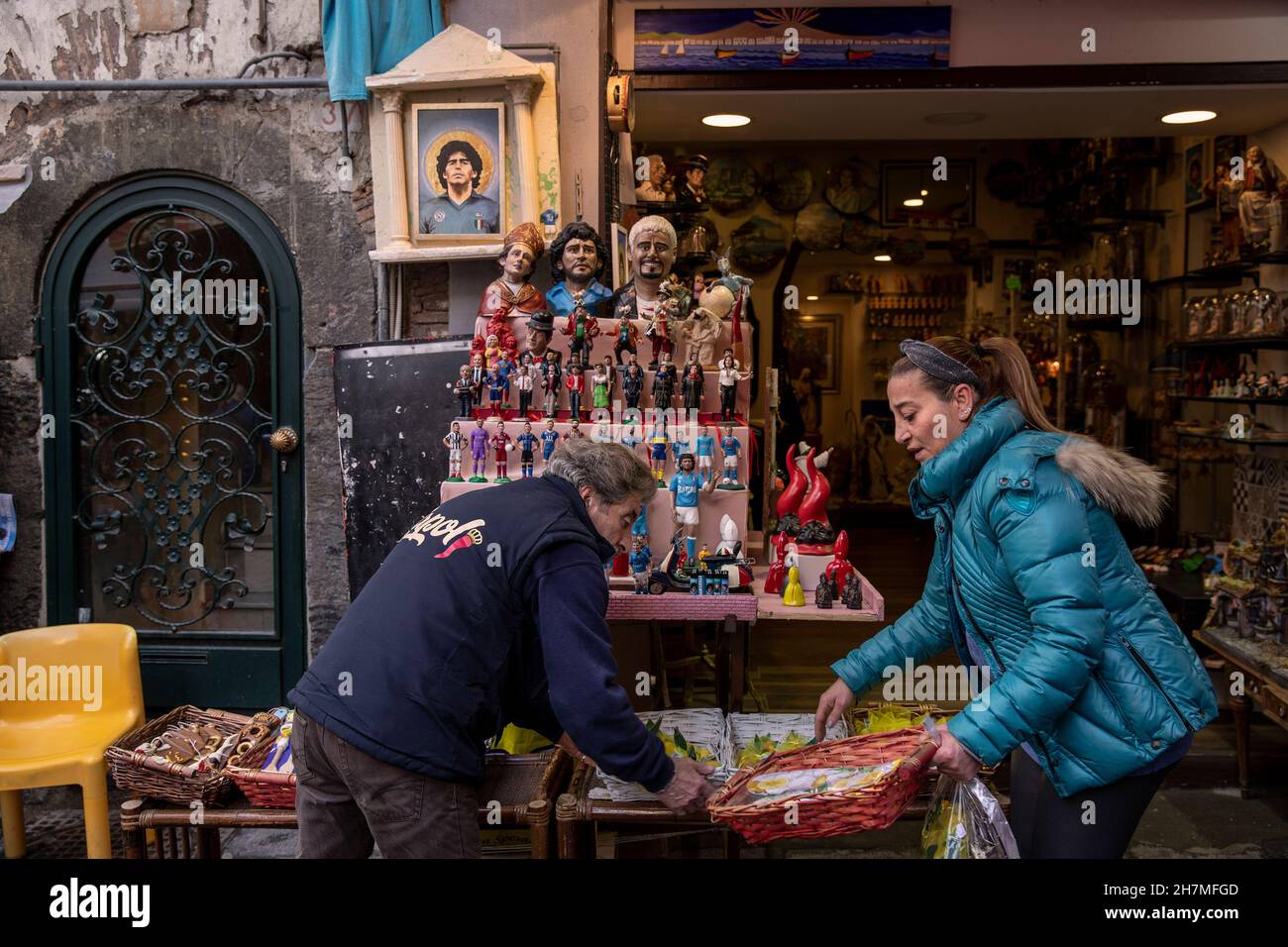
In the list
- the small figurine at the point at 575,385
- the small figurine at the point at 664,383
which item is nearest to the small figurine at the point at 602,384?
the small figurine at the point at 575,385

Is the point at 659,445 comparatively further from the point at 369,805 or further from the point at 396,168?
the point at 369,805

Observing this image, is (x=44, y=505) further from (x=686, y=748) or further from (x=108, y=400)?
(x=686, y=748)

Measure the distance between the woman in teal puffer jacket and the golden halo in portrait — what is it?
2972 millimetres

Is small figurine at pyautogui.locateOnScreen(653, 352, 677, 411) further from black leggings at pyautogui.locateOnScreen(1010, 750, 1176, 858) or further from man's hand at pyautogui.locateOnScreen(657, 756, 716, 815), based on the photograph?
black leggings at pyautogui.locateOnScreen(1010, 750, 1176, 858)

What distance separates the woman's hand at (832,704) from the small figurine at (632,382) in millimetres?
1753

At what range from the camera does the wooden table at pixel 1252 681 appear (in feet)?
15.4

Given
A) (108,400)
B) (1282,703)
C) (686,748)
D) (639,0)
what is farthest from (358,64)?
(1282,703)

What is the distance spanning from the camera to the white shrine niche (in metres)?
5.01

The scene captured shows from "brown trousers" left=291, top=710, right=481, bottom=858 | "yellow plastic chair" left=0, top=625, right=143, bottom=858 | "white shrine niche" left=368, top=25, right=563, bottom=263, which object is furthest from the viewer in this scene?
"white shrine niche" left=368, top=25, right=563, bottom=263

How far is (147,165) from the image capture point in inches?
211

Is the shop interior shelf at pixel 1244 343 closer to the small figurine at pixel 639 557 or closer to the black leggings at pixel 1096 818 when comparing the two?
the small figurine at pixel 639 557

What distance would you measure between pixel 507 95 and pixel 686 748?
314cm

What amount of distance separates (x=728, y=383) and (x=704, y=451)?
0.29m

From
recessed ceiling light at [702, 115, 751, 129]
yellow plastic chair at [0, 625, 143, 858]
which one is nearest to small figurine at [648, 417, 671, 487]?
yellow plastic chair at [0, 625, 143, 858]
